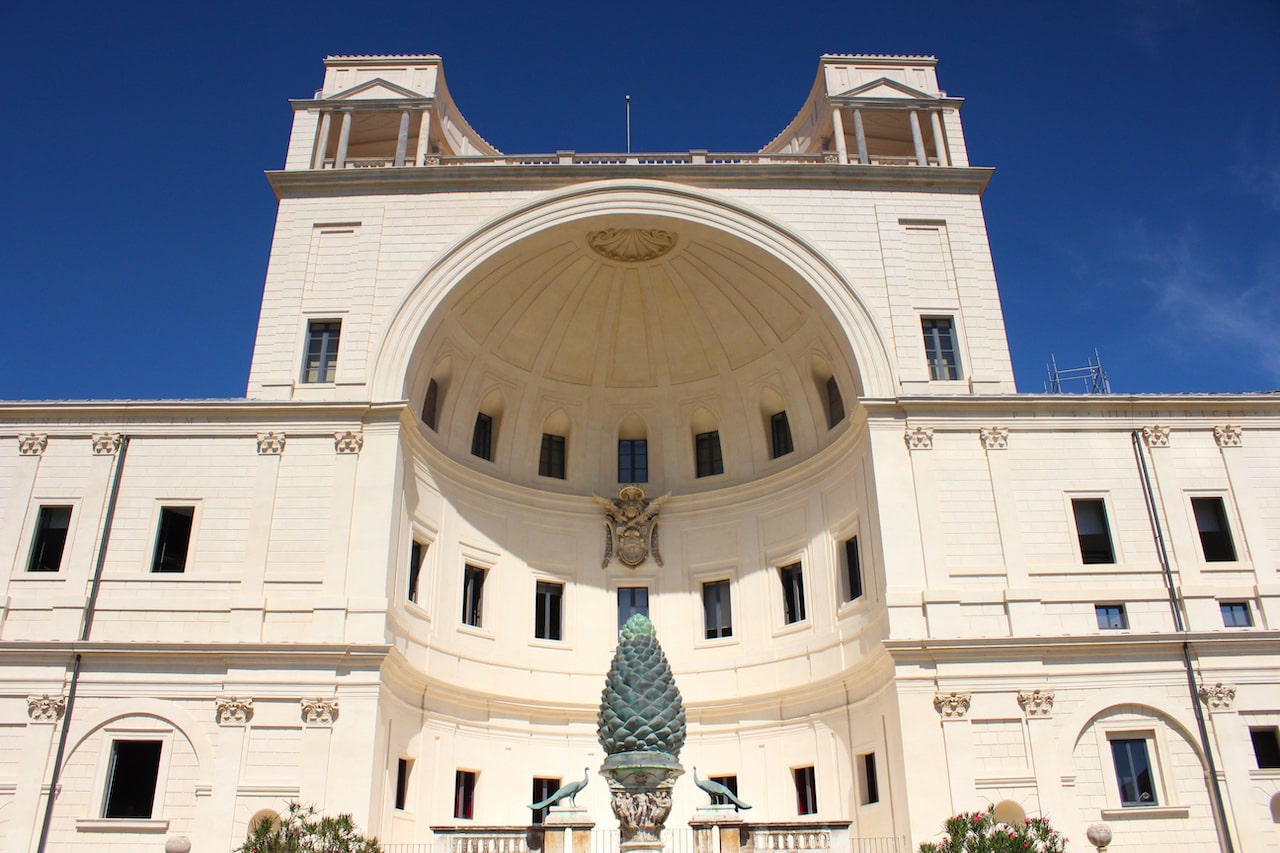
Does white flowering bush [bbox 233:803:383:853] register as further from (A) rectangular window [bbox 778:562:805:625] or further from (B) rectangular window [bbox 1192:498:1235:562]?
(B) rectangular window [bbox 1192:498:1235:562]

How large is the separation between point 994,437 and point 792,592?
758 cm

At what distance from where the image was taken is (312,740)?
22625mm

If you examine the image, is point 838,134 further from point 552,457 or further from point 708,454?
point 552,457

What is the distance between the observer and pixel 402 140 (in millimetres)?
30750

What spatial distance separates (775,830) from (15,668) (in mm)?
17544

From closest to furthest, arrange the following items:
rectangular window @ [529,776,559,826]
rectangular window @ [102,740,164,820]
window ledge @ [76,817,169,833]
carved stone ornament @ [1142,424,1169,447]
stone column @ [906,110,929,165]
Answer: window ledge @ [76,817,169,833] < rectangular window @ [102,740,164,820] < carved stone ornament @ [1142,424,1169,447] < rectangular window @ [529,776,559,826] < stone column @ [906,110,929,165]

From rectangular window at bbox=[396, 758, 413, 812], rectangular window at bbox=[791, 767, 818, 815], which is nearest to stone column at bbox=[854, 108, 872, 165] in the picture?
rectangular window at bbox=[791, 767, 818, 815]

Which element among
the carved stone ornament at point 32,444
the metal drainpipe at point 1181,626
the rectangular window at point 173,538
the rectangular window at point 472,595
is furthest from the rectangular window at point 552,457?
the metal drainpipe at point 1181,626

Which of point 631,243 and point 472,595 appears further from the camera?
point 631,243

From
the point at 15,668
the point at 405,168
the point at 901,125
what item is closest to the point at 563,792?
the point at 15,668

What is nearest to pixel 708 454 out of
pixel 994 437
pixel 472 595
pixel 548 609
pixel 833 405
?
pixel 833 405

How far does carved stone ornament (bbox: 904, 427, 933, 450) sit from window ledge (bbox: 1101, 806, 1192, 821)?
30.2 feet

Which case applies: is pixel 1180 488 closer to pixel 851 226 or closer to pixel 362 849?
pixel 851 226

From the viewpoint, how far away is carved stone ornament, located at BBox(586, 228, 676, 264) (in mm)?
29953
